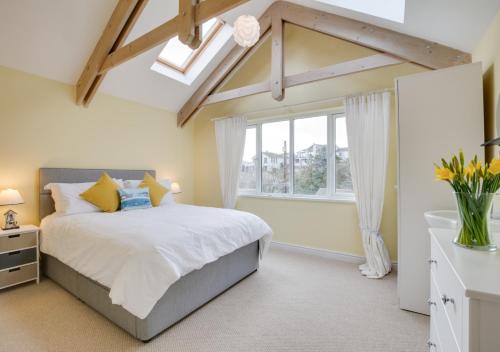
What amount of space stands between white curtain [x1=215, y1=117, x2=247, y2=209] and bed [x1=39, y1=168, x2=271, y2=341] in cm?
132

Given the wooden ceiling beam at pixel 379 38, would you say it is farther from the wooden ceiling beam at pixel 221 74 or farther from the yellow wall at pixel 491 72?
the wooden ceiling beam at pixel 221 74

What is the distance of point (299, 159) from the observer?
3906mm

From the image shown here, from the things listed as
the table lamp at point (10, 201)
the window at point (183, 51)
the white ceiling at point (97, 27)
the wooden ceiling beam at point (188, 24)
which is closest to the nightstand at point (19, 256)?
the table lamp at point (10, 201)

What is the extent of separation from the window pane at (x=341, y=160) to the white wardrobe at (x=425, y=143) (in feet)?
4.29

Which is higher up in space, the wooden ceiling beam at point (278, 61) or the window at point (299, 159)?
the wooden ceiling beam at point (278, 61)

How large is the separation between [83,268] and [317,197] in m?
2.91

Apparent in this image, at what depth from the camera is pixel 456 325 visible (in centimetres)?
90

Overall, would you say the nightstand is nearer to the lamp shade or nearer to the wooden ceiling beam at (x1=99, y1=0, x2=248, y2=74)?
the lamp shade

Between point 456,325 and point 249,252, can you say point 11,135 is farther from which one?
point 456,325

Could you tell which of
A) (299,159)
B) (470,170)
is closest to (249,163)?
(299,159)

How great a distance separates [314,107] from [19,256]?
13.1ft

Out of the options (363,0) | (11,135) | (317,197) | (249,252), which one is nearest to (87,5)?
(11,135)

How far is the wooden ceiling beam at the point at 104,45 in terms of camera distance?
9.02ft

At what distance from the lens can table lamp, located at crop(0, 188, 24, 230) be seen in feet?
8.66
